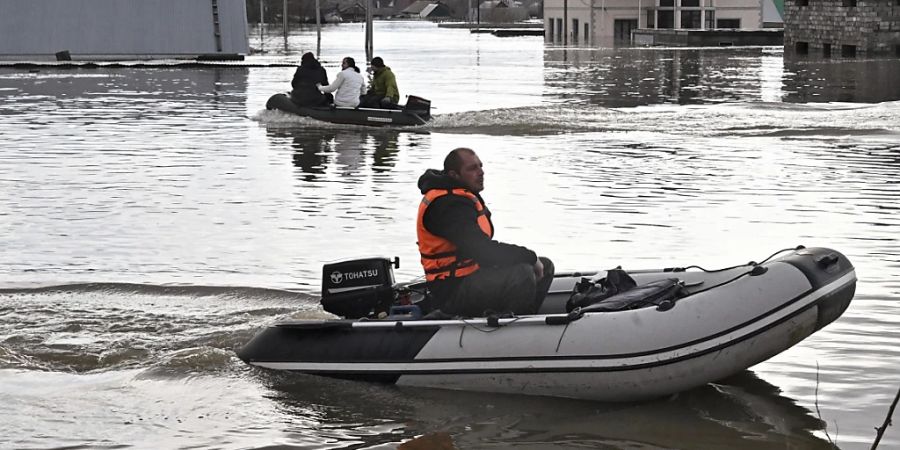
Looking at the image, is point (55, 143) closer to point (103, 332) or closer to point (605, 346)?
point (103, 332)

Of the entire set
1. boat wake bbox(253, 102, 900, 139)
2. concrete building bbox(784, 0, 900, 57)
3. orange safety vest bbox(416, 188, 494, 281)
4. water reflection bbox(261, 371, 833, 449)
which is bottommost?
water reflection bbox(261, 371, 833, 449)

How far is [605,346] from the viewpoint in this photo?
775 centimetres

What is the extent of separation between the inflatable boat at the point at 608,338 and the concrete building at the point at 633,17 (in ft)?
251

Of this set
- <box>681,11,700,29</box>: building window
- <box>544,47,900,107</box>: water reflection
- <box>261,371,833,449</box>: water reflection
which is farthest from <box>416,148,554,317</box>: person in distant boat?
<box>681,11,700,29</box>: building window

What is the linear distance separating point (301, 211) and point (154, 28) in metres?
43.1

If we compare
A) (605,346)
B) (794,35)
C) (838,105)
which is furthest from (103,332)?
(794,35)

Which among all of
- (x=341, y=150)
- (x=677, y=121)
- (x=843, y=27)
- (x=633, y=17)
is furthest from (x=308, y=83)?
(x=633, y=17)

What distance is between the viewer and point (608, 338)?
7.75 metres

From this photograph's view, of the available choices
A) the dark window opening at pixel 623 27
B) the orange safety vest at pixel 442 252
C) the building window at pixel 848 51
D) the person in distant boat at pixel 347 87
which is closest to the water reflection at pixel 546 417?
the orange safety vest at pixel 442 252

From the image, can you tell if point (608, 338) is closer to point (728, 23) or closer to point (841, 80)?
point (841, 80)

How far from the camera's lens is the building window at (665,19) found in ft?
309

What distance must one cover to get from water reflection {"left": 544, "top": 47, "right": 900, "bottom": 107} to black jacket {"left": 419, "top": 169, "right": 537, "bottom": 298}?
2320cm

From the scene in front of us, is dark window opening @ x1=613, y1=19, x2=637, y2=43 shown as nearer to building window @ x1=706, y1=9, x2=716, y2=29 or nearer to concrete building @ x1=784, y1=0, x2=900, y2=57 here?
building window @ x1=706, y1=9, x2=716, y2=29

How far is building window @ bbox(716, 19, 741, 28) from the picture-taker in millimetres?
91938
